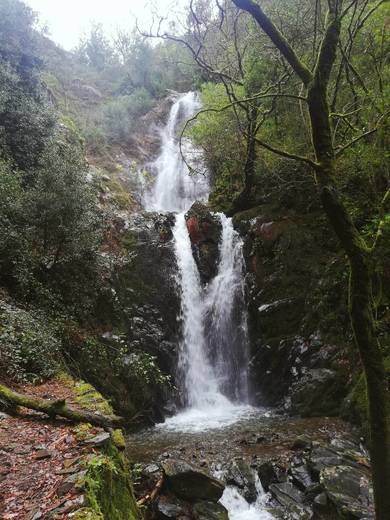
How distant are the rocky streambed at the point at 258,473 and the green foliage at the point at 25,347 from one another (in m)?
2.48

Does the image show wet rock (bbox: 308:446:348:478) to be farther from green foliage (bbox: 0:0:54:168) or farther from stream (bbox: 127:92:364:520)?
green foliage (bbox: 0:0:54:168)

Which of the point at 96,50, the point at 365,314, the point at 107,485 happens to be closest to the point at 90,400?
the point at 107,485

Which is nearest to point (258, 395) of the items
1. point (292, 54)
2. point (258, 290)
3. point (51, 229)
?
point (258, 290)

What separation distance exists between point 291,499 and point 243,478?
0.89 metres

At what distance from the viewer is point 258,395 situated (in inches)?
451

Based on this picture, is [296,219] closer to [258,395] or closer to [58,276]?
[258,395]

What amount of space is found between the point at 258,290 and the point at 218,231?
3543mm

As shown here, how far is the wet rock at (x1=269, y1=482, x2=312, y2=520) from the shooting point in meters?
5.84

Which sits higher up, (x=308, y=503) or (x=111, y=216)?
(x=111, y=216)

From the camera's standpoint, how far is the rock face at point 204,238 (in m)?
14.7

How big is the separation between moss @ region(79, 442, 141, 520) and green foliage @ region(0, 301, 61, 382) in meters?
3.28

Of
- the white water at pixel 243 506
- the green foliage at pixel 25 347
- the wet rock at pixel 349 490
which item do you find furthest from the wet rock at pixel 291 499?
the green foliage at pixel 25 347

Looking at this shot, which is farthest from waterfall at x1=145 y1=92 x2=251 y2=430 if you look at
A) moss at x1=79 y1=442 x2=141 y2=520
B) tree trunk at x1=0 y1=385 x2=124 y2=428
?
moss at x1=79 y1=442 x2=141 y2=520

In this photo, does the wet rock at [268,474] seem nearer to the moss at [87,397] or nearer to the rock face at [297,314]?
the moss at [87,397]
